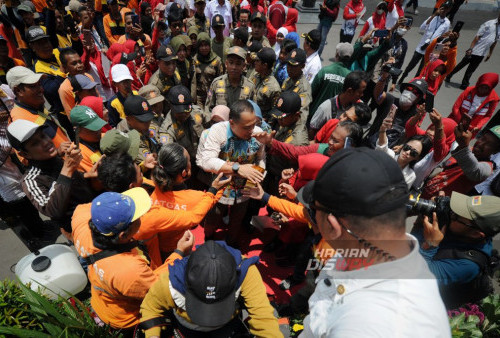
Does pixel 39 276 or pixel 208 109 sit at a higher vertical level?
pixel 208 109

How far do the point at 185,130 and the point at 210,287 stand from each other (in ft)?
8.78

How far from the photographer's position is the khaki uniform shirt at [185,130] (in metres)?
3.74

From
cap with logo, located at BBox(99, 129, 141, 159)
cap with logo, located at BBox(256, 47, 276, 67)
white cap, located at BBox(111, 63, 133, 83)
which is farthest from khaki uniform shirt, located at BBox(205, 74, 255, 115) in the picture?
cap with logo, located at BBox(99, 129, 141, 159)

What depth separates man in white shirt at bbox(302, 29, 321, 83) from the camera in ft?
17.8

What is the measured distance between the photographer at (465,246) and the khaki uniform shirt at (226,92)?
320cm

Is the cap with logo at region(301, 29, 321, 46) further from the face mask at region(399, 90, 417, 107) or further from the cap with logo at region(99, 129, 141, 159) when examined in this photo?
the cap with logo at region(99, 129, 141, 159)

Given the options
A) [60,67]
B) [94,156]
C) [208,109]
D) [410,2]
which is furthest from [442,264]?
[410,2]

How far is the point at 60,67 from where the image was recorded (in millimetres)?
4840

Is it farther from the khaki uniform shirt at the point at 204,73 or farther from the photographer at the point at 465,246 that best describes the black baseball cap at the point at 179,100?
the photographer at the point at 465,246

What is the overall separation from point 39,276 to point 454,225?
3.58 metres

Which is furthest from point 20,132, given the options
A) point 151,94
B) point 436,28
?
point 436,28

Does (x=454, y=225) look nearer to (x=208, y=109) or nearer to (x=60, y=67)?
(x=208, y=109)

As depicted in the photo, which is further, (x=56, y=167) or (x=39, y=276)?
(x=56, y=167)

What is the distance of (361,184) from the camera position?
43.6 inches
